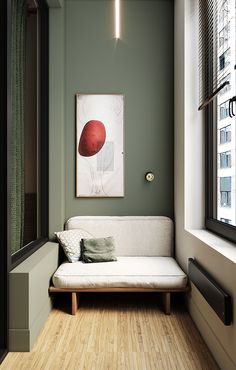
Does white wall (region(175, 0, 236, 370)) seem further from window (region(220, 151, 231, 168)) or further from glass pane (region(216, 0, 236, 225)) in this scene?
window (region(220, 151, 231, 168))

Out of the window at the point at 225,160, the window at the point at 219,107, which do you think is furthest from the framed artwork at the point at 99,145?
the window at the point at 225,160

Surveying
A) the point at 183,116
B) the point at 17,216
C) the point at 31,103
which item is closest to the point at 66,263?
the point at 17,216

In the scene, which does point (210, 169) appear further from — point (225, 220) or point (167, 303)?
point (167, 303)

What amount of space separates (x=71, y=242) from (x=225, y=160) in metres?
1.67

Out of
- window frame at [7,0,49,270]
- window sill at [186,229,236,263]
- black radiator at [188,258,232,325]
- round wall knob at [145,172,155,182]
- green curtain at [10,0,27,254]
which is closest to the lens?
black radiator at [188,258,232,325]

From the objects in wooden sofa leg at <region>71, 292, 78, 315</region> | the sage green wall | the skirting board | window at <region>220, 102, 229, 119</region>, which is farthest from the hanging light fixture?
the skirting board

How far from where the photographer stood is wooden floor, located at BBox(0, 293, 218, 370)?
2158 millimetres

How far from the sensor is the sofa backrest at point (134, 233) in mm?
3605

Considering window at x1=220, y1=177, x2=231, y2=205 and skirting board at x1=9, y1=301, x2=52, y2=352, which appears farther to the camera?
window at x1=220, y1=177, x2=231, y2=205

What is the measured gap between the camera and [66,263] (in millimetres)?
3285

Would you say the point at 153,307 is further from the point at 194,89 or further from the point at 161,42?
the point at 161,42

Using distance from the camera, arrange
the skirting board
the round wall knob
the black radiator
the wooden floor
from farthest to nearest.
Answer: the round wall knob < the skirting board < the wooden floor < the black radiator

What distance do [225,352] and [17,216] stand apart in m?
1.76

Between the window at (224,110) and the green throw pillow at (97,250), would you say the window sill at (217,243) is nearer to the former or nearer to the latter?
the green throw pillow at (97,250)
